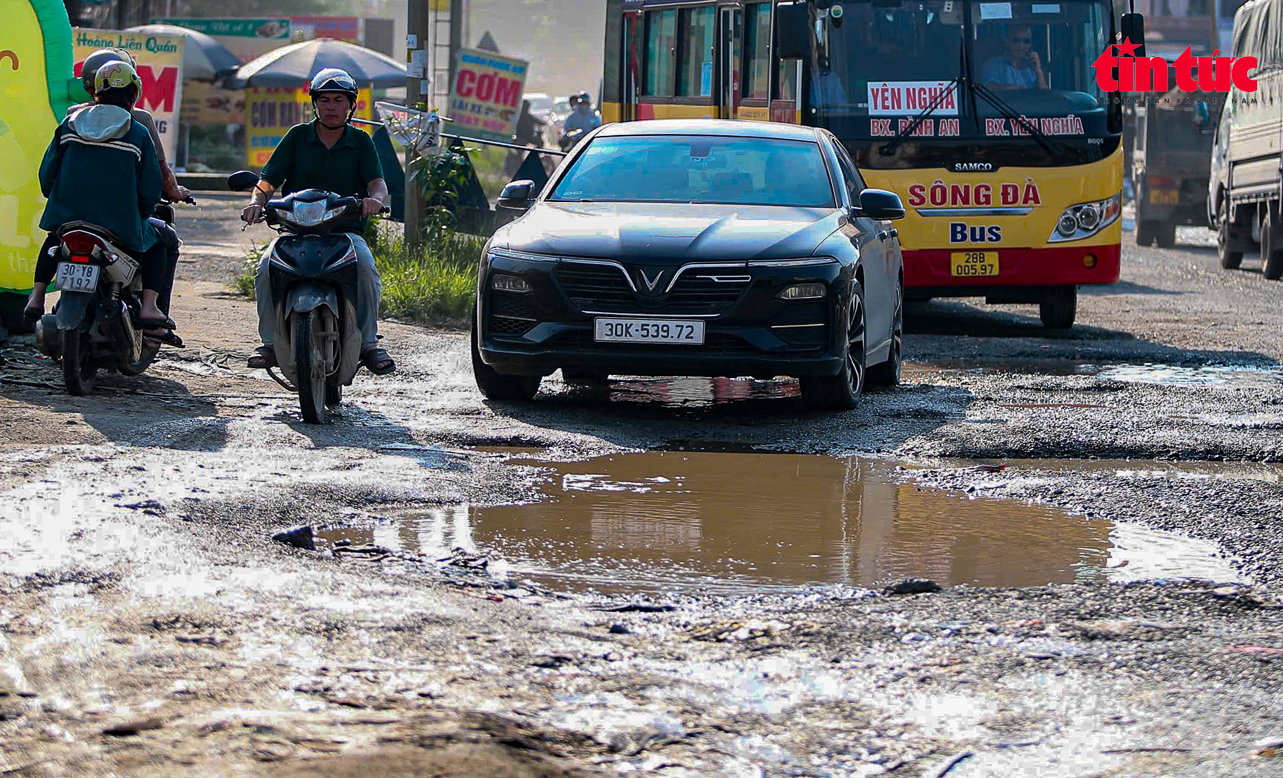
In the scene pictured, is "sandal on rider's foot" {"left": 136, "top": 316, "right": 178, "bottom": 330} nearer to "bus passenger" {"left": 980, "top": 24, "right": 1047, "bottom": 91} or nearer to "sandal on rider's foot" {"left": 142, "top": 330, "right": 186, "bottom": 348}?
"sandal on rider's foot" {"left": 142, "top": 330, "right": 186, "bottom": 348}

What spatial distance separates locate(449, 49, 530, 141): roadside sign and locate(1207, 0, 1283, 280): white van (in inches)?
362

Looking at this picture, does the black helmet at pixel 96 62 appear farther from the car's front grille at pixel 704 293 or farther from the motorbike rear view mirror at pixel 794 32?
the motorbike rear view mirror at pixel 794 32

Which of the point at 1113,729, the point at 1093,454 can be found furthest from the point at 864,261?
the point at 1113,729

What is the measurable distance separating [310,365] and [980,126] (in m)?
7.15

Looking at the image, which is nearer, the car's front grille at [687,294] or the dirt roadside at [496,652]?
the dirt roadside at [496,652]

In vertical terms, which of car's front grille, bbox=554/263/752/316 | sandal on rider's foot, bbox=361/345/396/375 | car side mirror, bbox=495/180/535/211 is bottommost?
sandal on rider's foot, bbox=361/345/396/375

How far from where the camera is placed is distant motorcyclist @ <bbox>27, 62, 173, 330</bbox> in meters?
8.34

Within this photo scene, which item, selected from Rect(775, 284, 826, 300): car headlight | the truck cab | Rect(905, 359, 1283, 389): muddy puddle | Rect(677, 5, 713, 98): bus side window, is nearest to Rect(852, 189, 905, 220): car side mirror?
Rect(775, 284, 826, 300): car headlight

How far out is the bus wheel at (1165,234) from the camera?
27.5m

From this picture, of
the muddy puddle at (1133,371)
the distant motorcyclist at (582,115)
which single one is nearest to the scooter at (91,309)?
the muddy puddle at (1133,371)

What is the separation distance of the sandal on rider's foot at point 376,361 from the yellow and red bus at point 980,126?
614cm

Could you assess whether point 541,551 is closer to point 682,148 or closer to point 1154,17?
point 682,148

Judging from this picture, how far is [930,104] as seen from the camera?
44.8ft

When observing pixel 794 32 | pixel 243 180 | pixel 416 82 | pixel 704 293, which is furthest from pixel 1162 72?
pixel 243 180
